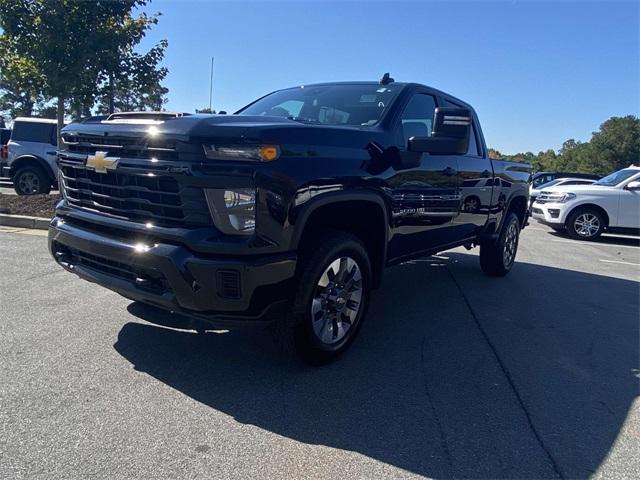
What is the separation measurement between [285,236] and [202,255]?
1.53 feet

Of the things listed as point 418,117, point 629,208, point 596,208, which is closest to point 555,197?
point 596,208

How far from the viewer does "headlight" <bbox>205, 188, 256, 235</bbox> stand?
8.95 ft

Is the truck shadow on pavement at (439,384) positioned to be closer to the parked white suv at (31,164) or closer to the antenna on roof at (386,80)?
the antenna on roof at (386,80)

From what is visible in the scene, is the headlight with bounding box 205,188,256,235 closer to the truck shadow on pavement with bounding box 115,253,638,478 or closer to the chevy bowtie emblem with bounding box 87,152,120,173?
the chevy bowtie emblem with bounding box 87,152,120,173

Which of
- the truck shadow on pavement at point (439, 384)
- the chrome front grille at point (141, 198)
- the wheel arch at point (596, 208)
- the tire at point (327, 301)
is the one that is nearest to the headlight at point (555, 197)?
the wheel arch at point (596, 208)

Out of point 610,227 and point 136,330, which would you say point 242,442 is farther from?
point 610,227

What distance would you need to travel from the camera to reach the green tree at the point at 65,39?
26.8 ft

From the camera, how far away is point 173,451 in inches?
95.3

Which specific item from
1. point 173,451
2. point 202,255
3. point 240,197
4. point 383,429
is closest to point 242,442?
point 173,451

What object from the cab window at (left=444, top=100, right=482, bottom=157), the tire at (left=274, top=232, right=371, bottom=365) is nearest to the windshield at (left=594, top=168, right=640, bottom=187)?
the cab window at (left=444, top=100, right=482, bottom=157)

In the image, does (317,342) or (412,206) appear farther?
(412,206)

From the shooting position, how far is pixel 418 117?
4.38 meters

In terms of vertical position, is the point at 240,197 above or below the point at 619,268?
above

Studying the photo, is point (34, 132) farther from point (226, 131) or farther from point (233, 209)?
point (233, 209)
